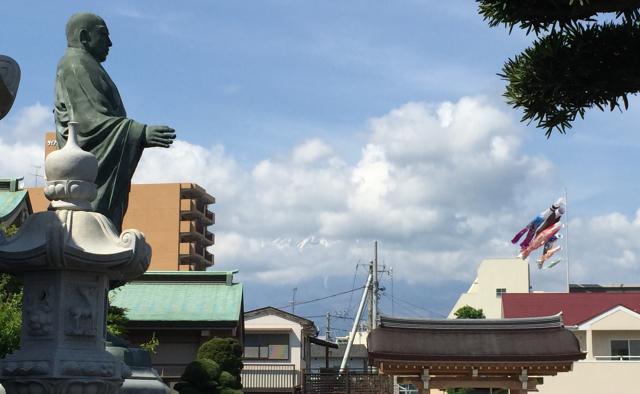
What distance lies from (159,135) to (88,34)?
1.65 m

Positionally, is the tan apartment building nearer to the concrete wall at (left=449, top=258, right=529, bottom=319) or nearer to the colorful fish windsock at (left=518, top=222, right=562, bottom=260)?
the concrete wall at (left=449, top=258, right=529, bottom=319)

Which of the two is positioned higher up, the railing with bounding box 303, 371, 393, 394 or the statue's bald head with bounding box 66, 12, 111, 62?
the statue's bald head with bounding box 66, 12, 111, 62

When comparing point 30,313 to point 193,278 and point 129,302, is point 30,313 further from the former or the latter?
point 193,278

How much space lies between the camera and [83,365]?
705 centimetres

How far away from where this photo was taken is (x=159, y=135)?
417 inches

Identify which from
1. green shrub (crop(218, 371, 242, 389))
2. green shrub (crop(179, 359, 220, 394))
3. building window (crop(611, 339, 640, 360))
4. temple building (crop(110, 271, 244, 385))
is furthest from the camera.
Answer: building window (crop(611, 339, 640, 360))

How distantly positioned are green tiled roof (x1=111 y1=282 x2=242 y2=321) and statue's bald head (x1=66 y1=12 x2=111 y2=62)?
49.4ft

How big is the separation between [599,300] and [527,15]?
34.1m

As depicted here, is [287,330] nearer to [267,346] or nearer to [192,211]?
[267,346]

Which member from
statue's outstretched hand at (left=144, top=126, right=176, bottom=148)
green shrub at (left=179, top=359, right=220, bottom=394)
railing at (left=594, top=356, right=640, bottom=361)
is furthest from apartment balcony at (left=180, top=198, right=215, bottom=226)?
statue's outstretched hand at (left=144, top=126, right=176, bottom=148)

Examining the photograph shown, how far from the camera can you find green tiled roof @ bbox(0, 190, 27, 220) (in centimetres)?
2453

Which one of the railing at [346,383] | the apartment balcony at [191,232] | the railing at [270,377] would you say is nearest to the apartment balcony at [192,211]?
the apartment balcony at [191,232]

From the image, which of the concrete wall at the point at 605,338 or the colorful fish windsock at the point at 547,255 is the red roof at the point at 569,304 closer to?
the concrete wall at the point at 605,338

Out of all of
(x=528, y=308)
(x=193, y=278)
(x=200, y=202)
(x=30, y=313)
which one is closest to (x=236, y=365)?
(x=30, y=313)
